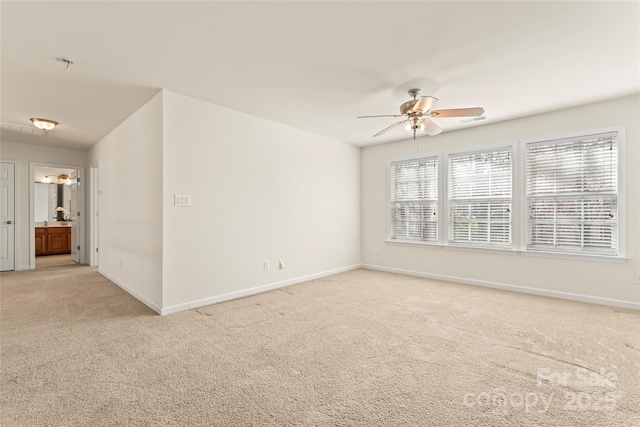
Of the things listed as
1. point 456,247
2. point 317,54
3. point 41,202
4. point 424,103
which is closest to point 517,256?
point 456,247

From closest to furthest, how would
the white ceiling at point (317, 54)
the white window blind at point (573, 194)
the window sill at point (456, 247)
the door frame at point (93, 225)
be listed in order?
the white ceiling at point (317, 54), the white window blind at point (573, 194), the window sill at point (456, 247), the door frame at point (93, 225)

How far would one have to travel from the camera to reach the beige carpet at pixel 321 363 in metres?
1.71

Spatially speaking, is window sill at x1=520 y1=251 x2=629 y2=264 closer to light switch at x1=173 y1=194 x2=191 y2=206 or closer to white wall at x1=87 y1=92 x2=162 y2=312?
light switch at x1=173 y1=194 x2=191 y2=206

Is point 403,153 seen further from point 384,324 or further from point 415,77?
point 384,324

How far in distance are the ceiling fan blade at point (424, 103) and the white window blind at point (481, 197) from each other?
205 centimetres

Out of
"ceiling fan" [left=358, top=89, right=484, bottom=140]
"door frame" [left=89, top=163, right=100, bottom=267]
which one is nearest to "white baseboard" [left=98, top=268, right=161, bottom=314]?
"door frame" [left=89, top=163, right=100, bottom=267]

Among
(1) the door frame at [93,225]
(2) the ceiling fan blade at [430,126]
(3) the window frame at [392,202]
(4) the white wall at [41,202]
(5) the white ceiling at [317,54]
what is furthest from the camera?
(4) the white wall at [41,202]

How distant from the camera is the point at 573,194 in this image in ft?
12.9

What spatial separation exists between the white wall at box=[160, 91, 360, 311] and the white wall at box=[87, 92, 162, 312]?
0.19 meters

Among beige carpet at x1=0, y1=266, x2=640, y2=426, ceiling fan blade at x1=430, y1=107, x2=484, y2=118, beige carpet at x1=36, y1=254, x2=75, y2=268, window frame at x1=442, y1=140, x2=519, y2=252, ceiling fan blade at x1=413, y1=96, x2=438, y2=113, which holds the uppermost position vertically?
ceiling fan blade at x1=413, y1=96, x2=438, y2=113

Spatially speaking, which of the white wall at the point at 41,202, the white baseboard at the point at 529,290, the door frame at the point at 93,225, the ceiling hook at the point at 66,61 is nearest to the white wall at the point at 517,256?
the white baseboard at the point at 529,290

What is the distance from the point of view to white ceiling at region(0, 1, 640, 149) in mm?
2070

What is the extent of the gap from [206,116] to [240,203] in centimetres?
118

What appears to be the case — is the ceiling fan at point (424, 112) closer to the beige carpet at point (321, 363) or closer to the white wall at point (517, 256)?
the white wall at point (517, 256)
